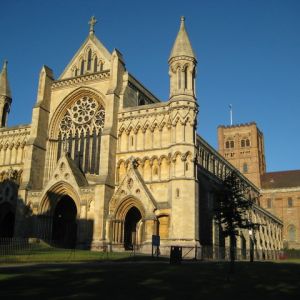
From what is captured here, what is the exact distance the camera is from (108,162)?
41.8 metres

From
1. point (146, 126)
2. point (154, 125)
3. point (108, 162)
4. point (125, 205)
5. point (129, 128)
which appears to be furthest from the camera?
point (129, 128)

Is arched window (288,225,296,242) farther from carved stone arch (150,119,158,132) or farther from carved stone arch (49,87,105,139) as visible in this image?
carved stone arch (49,87,105,139)

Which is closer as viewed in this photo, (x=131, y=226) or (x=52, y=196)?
(x=131, y=226)

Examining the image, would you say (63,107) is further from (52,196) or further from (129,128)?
(52,196)

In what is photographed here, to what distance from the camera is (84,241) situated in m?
39.8

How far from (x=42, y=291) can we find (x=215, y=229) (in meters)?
34.8

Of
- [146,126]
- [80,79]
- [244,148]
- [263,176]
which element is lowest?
[146,126]

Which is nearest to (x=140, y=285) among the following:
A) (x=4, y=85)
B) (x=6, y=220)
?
(x=6, y=220)

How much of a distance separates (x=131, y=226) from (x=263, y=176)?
68.9m

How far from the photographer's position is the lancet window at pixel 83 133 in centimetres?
4609

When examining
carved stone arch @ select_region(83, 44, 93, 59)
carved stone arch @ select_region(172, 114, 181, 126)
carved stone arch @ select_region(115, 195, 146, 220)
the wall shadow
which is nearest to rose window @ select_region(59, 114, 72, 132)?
the wall shadow

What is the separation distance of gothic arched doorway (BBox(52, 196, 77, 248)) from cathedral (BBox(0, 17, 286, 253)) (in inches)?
4.3

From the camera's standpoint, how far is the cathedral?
3912 cm

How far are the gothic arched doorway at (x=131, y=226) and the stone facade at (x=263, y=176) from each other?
58332 millimetres
